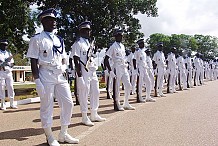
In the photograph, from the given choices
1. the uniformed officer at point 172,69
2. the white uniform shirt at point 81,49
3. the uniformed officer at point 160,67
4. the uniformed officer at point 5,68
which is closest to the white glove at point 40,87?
the white uniform shirt at point 81,49

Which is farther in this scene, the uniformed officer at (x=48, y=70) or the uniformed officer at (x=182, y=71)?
the uniformed officer at (x=182, y=71)

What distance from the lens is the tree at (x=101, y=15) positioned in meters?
22.4

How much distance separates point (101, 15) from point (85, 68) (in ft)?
50.8

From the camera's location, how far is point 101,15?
2280 cm

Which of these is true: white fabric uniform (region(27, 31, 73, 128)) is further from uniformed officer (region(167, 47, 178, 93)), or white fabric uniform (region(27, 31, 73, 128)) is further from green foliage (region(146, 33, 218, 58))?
green foliage (region(146, 33, 218, 58))

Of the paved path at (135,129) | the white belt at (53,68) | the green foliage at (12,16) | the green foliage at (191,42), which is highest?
the green foliage at (191,42)

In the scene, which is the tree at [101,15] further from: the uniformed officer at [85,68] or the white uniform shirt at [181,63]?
the uniformed officer at [85,68]

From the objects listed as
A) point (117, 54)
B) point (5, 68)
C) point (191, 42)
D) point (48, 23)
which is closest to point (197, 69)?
point (117, 54)

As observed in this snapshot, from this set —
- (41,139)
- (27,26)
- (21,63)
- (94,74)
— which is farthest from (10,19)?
(21,63)

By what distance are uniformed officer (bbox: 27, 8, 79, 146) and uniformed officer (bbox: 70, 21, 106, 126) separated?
1661mm

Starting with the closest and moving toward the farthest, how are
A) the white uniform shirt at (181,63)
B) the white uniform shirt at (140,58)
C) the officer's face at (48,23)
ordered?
1. the officer's face at (48,23)
2. the white uniform shirt at (140,58)
3. the white uniform shirt at (181,63)

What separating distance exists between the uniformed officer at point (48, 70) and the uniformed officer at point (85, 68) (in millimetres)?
1661

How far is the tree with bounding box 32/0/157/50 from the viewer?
22.4m

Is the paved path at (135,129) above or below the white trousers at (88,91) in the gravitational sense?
below
